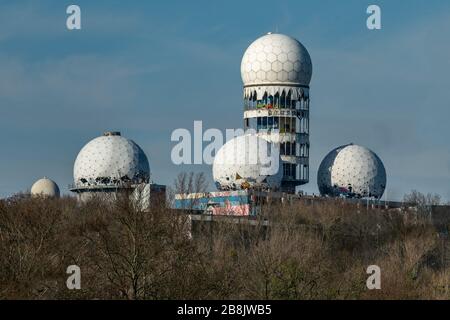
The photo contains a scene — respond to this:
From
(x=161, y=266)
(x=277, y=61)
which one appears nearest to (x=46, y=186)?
(x=277, y=61)

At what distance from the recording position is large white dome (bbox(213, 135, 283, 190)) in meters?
92.2

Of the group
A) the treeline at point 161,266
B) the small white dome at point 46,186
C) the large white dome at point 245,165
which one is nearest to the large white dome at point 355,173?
the large white dome at point 245,165

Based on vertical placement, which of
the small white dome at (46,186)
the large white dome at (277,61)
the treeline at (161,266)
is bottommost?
the treeline at (161,266)

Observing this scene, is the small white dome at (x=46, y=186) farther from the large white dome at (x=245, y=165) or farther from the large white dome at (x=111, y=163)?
the large white dome at (x=245, y=165)

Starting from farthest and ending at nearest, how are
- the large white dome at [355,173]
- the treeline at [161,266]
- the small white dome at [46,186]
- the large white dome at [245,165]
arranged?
the small white dome at [46,186], the large white dome at [355,173], the large white dome at [245,165], the treeline at [161,266]

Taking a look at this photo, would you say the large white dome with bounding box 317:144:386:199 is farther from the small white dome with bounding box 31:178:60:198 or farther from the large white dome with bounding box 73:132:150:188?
the small white dome with bounding box 31:178:60:198

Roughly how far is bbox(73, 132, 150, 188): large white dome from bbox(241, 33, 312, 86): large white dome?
34.0ft

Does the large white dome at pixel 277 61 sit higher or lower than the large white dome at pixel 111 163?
higher

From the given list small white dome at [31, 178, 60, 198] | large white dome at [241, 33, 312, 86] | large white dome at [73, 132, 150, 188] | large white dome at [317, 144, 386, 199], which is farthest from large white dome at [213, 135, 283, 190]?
small white dome at [31, 178, 60, 198]

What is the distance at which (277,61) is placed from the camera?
97438 millimetres

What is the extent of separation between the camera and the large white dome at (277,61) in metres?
97.2

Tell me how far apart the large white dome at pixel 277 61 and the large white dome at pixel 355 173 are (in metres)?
6.46
